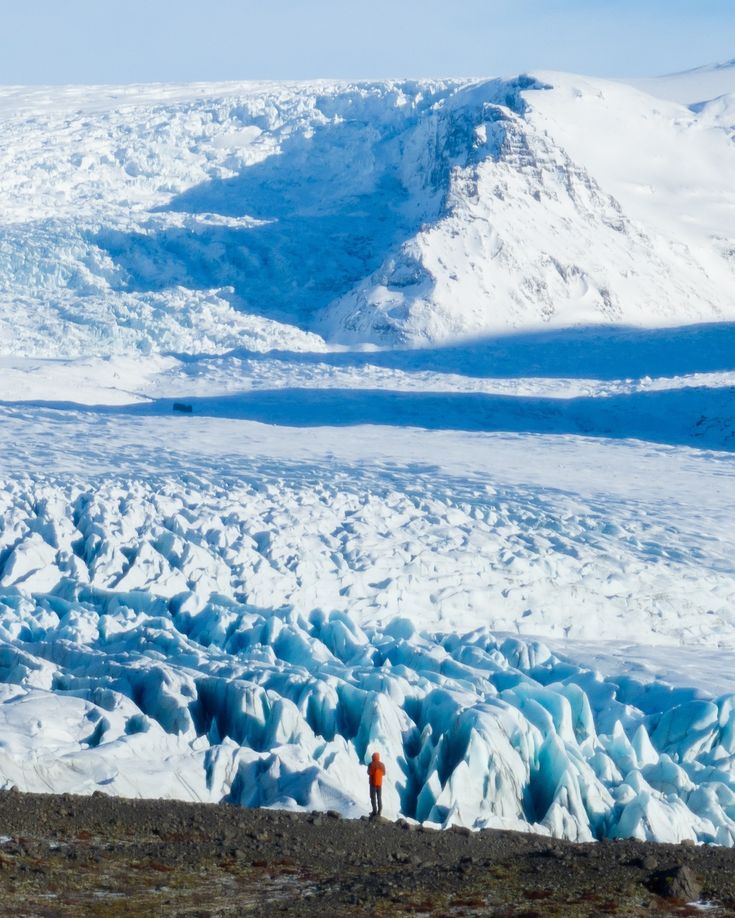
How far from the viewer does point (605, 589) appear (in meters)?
18.8

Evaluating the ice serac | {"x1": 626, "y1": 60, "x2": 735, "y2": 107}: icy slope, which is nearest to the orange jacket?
the ice serac

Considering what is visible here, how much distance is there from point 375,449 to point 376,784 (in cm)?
1748

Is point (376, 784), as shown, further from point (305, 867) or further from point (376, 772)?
point (305, 867)

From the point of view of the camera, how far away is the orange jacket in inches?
429

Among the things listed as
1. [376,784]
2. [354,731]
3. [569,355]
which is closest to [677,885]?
[376,784]

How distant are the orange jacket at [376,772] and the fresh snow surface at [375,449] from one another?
0.29 m

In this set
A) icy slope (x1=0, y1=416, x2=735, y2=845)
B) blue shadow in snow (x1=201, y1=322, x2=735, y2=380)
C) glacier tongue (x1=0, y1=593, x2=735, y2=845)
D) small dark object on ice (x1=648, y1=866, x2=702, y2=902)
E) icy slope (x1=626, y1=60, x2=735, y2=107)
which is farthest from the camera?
icy slope (x1=626, y1=60, x2=735, y2=107)

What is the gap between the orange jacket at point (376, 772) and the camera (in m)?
10.9

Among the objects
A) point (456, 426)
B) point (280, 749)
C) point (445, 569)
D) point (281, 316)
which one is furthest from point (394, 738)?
point (281, 316)

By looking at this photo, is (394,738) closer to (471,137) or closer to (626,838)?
(626,838)

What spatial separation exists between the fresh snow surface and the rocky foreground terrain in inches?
25.4

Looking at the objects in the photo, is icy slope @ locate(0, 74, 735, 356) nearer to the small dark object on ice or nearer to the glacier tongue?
the glacier tongue

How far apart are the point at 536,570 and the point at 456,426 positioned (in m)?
15.3

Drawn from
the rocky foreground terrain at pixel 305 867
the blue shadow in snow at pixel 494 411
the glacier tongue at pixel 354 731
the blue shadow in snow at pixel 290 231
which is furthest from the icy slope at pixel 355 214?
the rocky foreground terrain at pixel 305 867
